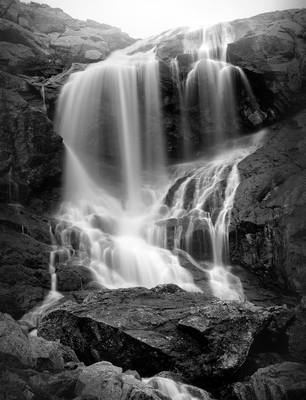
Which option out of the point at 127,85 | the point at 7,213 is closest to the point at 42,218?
the point at 7,213

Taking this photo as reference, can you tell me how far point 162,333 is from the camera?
1161 cm

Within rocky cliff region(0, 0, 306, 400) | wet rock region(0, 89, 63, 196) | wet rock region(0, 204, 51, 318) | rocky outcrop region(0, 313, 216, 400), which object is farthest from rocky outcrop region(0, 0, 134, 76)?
rocky outcrop region(0, 313, 216, 400)

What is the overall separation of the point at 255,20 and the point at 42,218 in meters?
27.6

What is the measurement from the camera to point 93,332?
460 inches

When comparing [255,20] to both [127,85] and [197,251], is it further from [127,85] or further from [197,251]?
[197,251]

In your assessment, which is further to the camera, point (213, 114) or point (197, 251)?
point (213, 114)

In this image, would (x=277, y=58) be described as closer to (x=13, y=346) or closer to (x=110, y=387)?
(x=110, y=387)

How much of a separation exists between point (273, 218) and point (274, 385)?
10.1 metres

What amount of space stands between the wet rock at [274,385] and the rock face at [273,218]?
6.84 m

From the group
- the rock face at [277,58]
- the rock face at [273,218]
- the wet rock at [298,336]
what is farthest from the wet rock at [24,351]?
the rock face at [277,58]

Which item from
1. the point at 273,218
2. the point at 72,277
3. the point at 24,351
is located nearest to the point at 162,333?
the point at 24,351

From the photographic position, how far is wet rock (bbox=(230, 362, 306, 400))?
393 inches

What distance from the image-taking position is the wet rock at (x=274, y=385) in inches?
393

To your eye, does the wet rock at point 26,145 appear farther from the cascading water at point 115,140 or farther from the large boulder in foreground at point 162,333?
the large boulder in foreground at point 162,333
